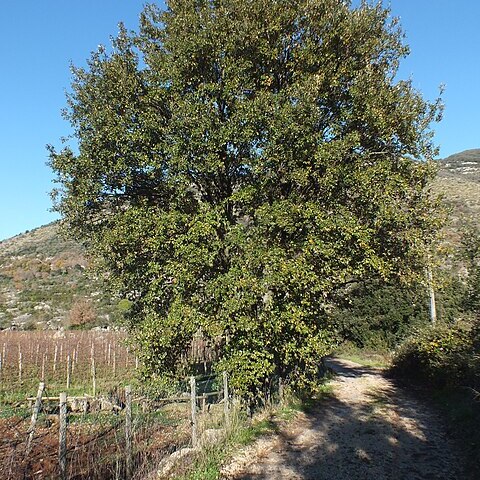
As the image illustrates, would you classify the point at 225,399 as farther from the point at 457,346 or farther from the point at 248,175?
the point at 457,346

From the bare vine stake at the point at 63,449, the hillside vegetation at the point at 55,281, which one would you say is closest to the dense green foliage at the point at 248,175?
the bare vine stake at the point at 63,449

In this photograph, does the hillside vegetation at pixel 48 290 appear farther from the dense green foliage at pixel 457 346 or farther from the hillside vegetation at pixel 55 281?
the dense green foliage at pixel 457 346

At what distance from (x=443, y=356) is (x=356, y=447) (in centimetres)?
736

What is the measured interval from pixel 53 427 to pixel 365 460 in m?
9.79

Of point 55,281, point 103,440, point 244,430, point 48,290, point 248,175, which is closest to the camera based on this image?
point 244,430

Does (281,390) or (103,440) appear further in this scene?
(281,390)

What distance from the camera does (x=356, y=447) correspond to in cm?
998

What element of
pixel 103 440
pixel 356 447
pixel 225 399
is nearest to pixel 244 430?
pixel 225 399

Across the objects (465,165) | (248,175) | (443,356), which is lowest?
(443,356)

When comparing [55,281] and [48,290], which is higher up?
[55,281]

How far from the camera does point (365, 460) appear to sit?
9172 millimetres

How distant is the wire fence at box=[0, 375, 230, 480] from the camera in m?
8.12

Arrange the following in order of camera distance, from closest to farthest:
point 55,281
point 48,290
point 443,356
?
1. point 443,356
2. point 48,290
3. point 55,281

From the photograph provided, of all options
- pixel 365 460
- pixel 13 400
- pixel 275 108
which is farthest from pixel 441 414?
pixel 13 400
